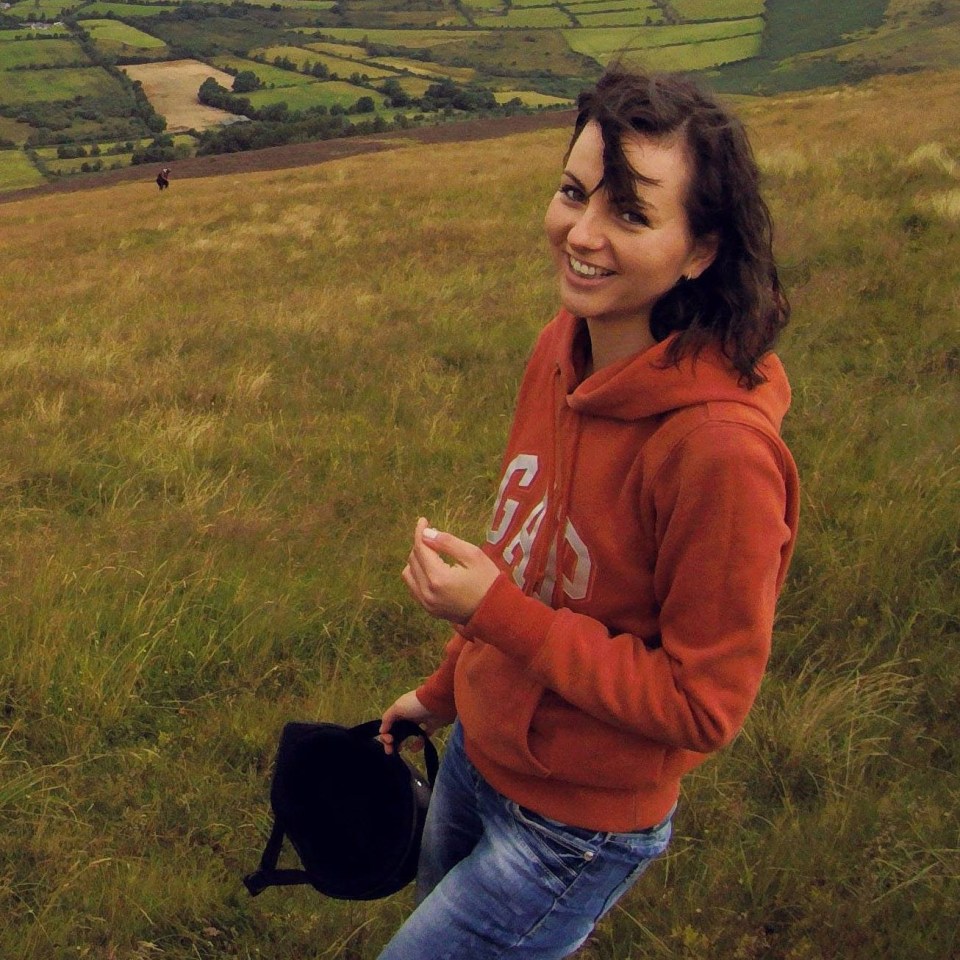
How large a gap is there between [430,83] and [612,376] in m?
86.5

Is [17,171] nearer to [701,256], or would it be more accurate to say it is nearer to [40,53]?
[40,53]

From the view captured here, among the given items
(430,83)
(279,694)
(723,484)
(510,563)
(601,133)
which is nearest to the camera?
(723,484)

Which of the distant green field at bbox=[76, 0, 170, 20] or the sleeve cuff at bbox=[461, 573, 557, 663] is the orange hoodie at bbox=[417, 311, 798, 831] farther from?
the distant green field at bbox=[76, 0, 170, 20]

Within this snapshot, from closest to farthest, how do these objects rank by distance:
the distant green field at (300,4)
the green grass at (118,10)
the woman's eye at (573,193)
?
the woman's eye at (573,193) → the green grass at (118,10) → the distant green field at (300,4)

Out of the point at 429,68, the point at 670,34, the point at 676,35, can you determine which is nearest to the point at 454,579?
the point at 676,35

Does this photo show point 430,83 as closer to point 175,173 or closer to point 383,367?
point 175,173

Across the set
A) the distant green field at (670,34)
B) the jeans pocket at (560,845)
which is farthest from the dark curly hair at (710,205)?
the distant green field at (670,34)

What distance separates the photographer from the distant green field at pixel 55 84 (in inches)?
3484

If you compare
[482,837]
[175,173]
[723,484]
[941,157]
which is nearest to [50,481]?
[482,837]

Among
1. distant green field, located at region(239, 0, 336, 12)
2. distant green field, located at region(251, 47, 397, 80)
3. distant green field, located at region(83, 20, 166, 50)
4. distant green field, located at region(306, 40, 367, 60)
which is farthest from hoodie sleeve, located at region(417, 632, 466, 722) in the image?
distant green field, located at region(239, 0, 336, 12)

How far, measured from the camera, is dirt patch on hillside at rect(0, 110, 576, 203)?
1489 inches

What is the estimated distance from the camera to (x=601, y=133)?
1517 millimetres

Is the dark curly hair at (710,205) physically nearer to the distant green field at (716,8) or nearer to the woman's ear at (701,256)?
the woman's ear at (701,256)

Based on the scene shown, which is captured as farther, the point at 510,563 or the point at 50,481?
the point at 50,481
